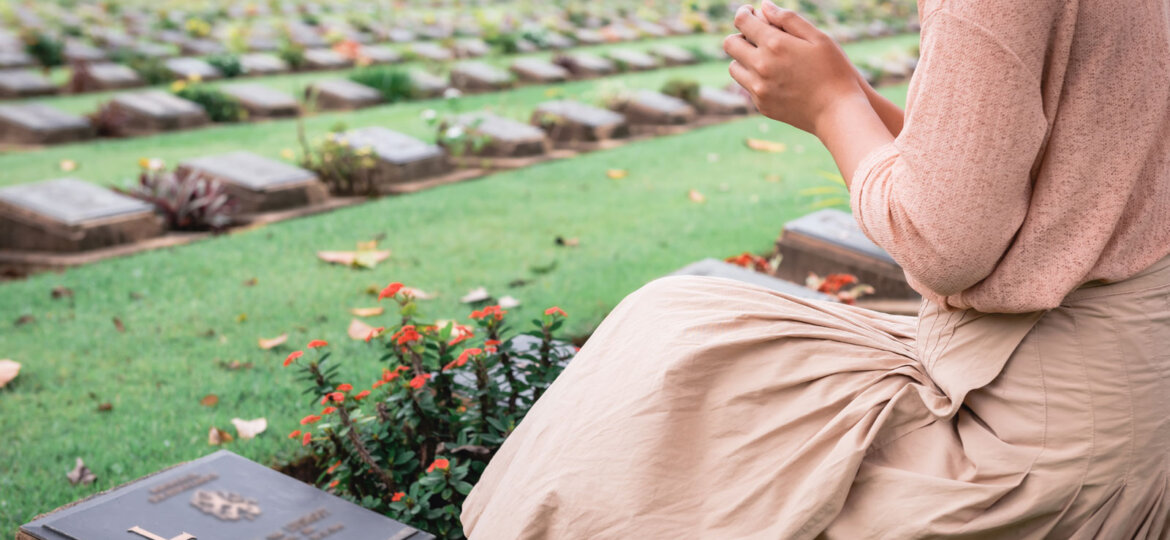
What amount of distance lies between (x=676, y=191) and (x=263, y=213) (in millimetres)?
2427

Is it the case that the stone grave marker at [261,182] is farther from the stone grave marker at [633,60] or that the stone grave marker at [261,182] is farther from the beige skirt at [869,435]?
the stone grave marker at [633,60]

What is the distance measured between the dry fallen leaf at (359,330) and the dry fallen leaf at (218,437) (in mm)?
782

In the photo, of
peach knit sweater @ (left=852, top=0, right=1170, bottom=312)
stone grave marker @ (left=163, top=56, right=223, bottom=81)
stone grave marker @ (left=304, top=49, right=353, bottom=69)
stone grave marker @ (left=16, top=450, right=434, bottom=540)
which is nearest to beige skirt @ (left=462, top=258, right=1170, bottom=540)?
peach knit sweater @ (left=852, top=0, right=1170, bottom=312)

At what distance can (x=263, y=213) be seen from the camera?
5.14m

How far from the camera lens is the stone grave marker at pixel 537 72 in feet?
31.4

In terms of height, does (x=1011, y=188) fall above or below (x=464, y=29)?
above

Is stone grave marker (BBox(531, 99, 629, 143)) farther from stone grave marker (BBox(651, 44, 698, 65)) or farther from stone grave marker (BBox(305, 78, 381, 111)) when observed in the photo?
stone grave marker (BBox(651, 44, 698, 65))

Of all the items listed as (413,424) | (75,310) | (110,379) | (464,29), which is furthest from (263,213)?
(464,29)

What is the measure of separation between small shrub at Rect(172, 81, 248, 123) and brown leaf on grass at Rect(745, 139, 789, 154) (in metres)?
4.00

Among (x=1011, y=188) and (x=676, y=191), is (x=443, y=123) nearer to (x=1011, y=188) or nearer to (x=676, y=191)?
(x=676, y=191)

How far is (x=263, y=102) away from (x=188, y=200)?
295cm

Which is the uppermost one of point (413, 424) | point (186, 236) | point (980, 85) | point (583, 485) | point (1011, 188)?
point (980, 85)

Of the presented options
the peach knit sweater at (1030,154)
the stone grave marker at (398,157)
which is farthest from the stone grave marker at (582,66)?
the peach knit sweater at (1030,154)

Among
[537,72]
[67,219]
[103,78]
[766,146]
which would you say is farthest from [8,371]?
[537,72]
